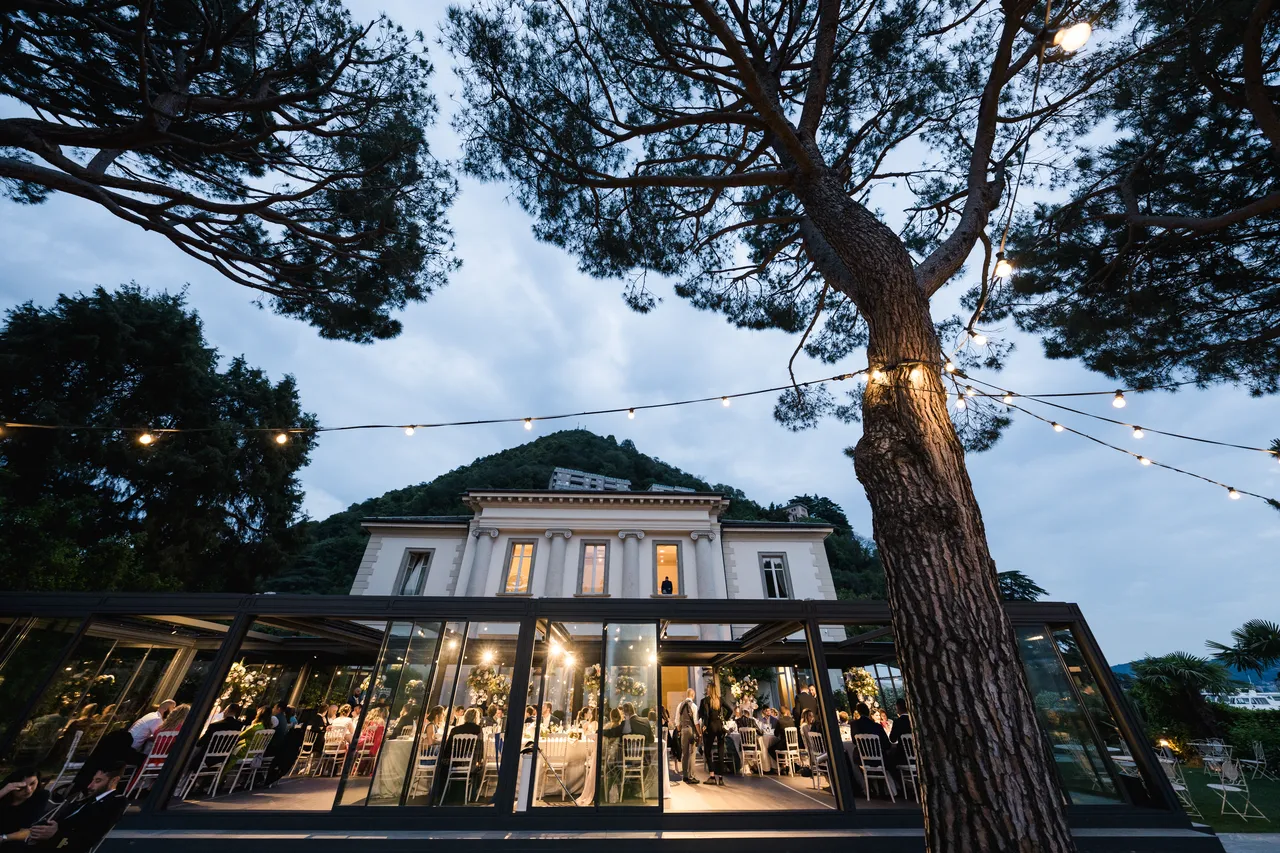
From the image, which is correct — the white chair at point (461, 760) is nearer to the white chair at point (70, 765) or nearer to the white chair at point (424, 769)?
the white chair at point (424, 769)

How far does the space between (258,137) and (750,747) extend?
467 inches

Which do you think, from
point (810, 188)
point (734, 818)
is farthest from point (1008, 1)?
point (734, 818)

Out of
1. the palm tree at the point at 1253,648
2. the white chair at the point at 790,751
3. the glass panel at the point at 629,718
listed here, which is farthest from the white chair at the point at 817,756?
the palm tree at the point at 1253,648

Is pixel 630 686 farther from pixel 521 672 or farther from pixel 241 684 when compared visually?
pixel 241 684

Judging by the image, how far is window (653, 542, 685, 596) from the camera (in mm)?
13383

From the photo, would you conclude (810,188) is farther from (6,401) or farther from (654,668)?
(6,401)

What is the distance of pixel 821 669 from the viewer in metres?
5.81

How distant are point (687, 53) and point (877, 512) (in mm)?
5646

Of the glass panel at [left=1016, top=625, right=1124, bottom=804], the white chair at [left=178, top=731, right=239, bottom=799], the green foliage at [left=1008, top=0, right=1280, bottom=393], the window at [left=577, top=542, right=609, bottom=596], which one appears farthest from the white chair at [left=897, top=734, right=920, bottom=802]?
the white chair at [left=178, top=731, right=239, bottom=799]

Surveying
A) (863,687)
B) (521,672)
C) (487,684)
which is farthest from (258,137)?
(863,687)

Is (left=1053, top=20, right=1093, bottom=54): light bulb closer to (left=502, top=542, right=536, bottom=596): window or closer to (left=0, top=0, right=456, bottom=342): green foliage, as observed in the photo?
(left=0, top=0, right=456, bottom=342): green foliage

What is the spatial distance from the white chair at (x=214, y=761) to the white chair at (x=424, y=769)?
3157mm

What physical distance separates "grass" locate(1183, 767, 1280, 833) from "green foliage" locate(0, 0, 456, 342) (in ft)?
41.8

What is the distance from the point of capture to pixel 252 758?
7.27 m
